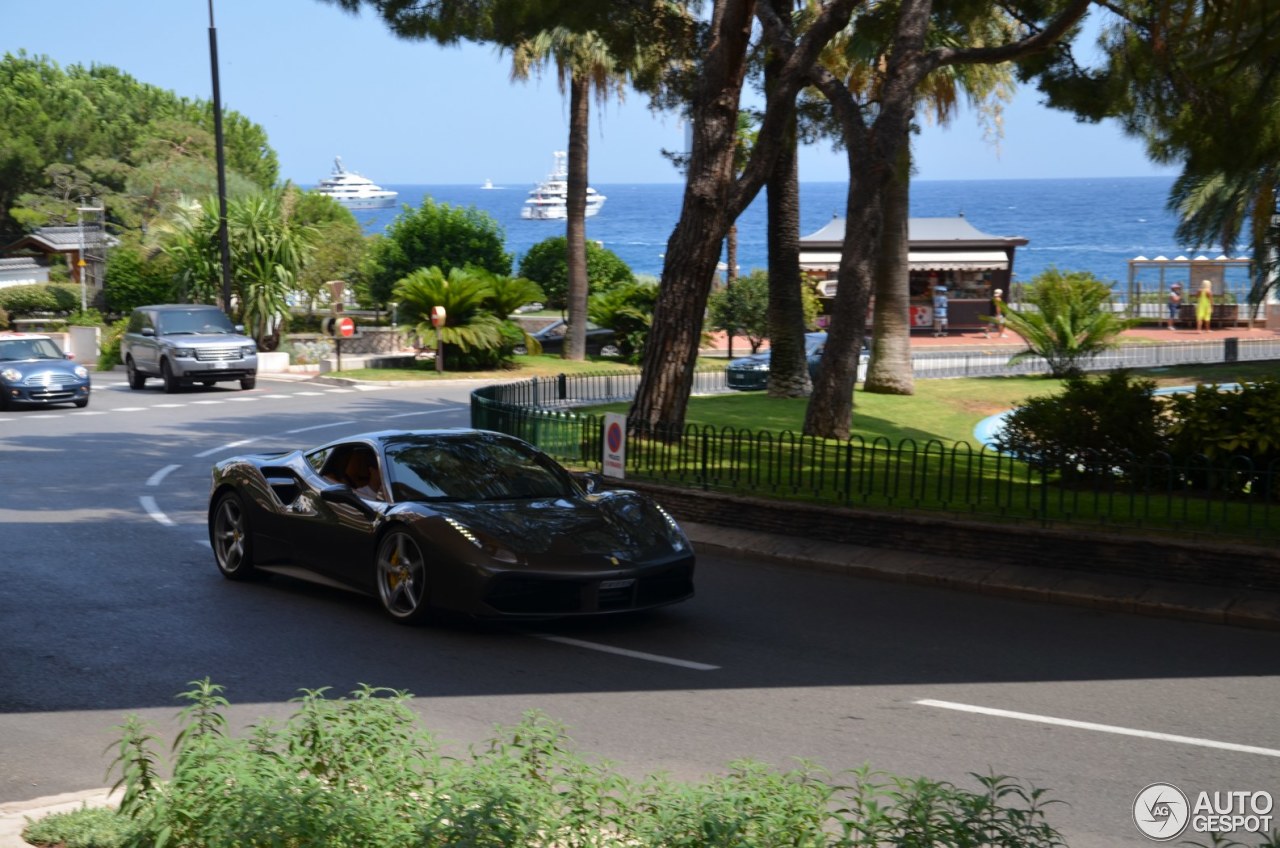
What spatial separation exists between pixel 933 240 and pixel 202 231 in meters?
25.9

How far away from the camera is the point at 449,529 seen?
9570 mm

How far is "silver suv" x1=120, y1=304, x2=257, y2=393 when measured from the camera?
102ft

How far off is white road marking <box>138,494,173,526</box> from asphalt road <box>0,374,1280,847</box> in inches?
53.5

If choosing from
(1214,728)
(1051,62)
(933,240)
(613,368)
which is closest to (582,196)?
(613,368)

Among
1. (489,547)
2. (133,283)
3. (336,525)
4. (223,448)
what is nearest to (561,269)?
(133,283)

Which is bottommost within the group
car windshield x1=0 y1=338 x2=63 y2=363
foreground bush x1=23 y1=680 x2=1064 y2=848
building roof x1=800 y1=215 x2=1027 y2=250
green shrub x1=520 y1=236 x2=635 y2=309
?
foreground bush x1=23 y1=680 x2=1064 y2=848

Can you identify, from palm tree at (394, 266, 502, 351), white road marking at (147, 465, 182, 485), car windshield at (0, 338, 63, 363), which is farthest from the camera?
palm tree at (394, 266, 502, 351)

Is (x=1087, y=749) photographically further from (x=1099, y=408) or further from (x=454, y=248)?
(x=454, y=248)

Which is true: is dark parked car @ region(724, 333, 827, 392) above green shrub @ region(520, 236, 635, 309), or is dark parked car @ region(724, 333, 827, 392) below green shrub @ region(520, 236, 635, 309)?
below

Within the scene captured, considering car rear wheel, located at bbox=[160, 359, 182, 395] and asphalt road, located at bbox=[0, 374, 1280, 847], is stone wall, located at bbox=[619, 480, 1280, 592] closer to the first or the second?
asphalt road, located at bbox=[0, 374, 1280, 847]

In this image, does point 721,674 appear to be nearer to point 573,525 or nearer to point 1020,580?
point 573,525

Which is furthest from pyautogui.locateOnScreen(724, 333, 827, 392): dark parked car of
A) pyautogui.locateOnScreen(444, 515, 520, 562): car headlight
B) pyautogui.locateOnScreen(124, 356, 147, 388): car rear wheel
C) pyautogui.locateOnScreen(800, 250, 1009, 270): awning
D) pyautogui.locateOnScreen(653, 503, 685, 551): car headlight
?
pyautogui.locateOnScreen(444, 515, 520, 562): car headlight

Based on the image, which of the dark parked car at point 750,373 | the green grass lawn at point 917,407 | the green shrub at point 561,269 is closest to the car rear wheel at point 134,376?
the dark parked car at point 750,373

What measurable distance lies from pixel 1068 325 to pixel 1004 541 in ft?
64.7
